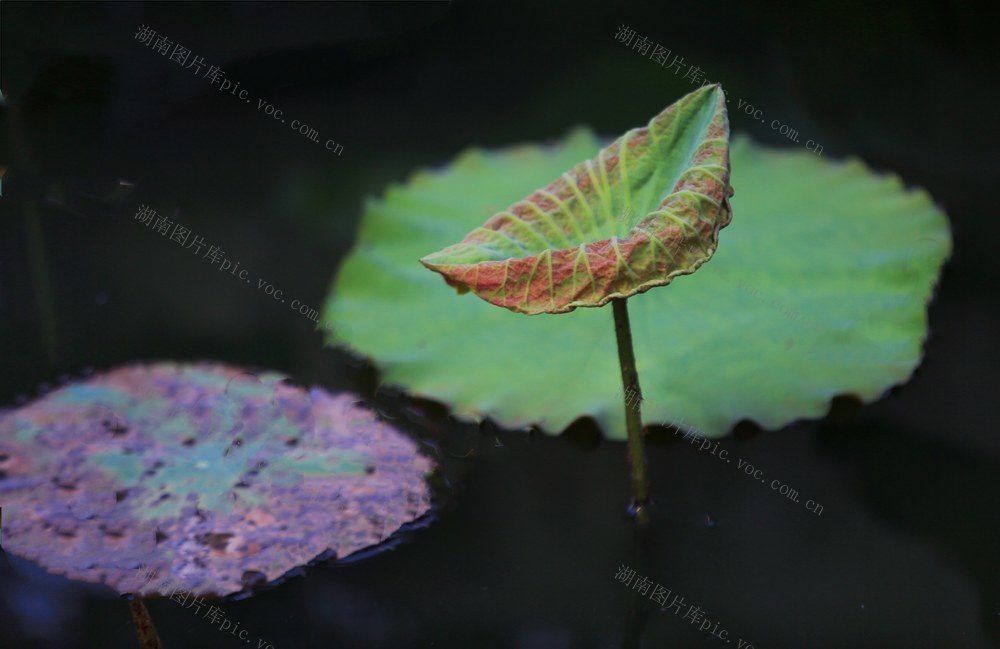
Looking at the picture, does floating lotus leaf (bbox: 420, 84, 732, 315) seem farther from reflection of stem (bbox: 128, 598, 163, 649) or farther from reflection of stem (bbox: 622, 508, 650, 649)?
reflection of stem (bbox: 128, 598, 163, 649)

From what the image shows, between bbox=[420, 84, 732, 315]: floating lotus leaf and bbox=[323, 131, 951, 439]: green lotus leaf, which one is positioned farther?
bbox=[323, 131, 951, 439]: green lotus leaf

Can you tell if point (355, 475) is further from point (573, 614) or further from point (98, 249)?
point (98, 249)

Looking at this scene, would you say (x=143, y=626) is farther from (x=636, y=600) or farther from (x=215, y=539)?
(x=636, y=600)

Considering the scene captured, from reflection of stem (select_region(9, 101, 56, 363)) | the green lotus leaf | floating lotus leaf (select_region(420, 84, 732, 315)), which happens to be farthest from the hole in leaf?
reflection of stem (select_region(9, 101, 56, 363))

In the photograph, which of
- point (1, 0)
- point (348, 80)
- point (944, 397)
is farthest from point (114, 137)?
point (944, 397)

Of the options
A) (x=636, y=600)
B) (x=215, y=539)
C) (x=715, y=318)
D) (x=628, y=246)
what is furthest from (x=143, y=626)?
(x=715, y=318)

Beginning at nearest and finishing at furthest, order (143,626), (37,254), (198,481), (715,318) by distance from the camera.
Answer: (143,626) < (198,481) < (715,318) < (37,254)

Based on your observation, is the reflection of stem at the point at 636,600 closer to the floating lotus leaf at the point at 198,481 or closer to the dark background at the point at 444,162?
the dark background at the point at 444,162

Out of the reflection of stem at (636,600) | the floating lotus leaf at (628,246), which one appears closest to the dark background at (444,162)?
the reflection of stem at (636,600)
